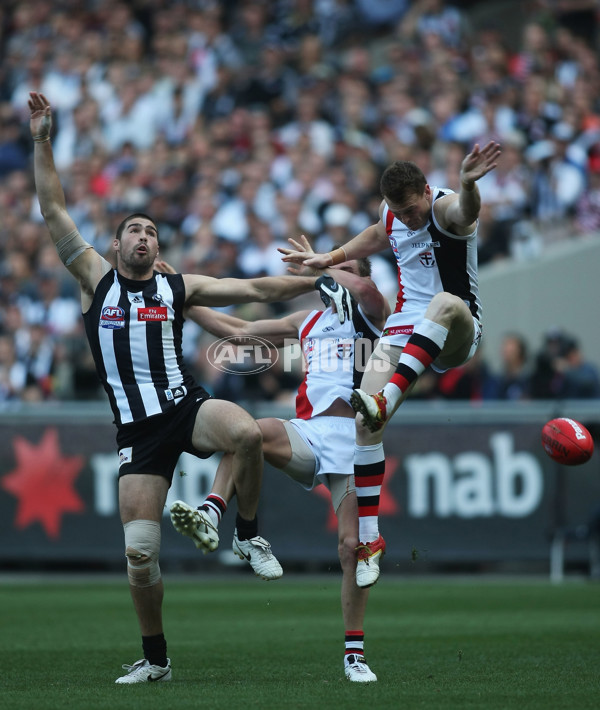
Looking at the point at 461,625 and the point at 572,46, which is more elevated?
the point at 572,46

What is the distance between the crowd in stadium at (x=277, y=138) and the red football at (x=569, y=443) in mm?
6129

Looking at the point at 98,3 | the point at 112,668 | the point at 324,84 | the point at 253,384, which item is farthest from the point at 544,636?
the point at 98,3

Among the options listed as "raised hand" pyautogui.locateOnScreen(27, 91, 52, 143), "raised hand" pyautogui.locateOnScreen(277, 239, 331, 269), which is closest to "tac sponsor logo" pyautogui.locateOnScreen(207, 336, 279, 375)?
"raised hand" pyautogui.locateOnScreen(277, 239, 331, 269)

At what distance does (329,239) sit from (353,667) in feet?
28.6

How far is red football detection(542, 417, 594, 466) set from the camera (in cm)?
821

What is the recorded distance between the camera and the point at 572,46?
1728cm

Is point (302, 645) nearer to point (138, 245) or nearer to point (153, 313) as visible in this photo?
point (153, 313)

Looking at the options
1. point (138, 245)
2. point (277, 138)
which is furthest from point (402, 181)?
point (277, 138)

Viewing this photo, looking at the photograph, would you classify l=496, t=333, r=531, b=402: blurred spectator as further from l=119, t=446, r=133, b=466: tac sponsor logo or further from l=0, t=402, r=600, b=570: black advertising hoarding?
l=119, t=446, r=133, b=466: tac sponsor logo

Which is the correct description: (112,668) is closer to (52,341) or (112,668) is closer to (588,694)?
(588,694)

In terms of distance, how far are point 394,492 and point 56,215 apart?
7.56m

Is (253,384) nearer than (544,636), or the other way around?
(544,636)

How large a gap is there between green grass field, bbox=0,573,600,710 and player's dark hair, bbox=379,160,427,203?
288 centimetres

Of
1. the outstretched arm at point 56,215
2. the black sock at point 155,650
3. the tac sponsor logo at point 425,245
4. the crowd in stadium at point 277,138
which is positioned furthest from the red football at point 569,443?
the crowd in stadium at point 277,138
